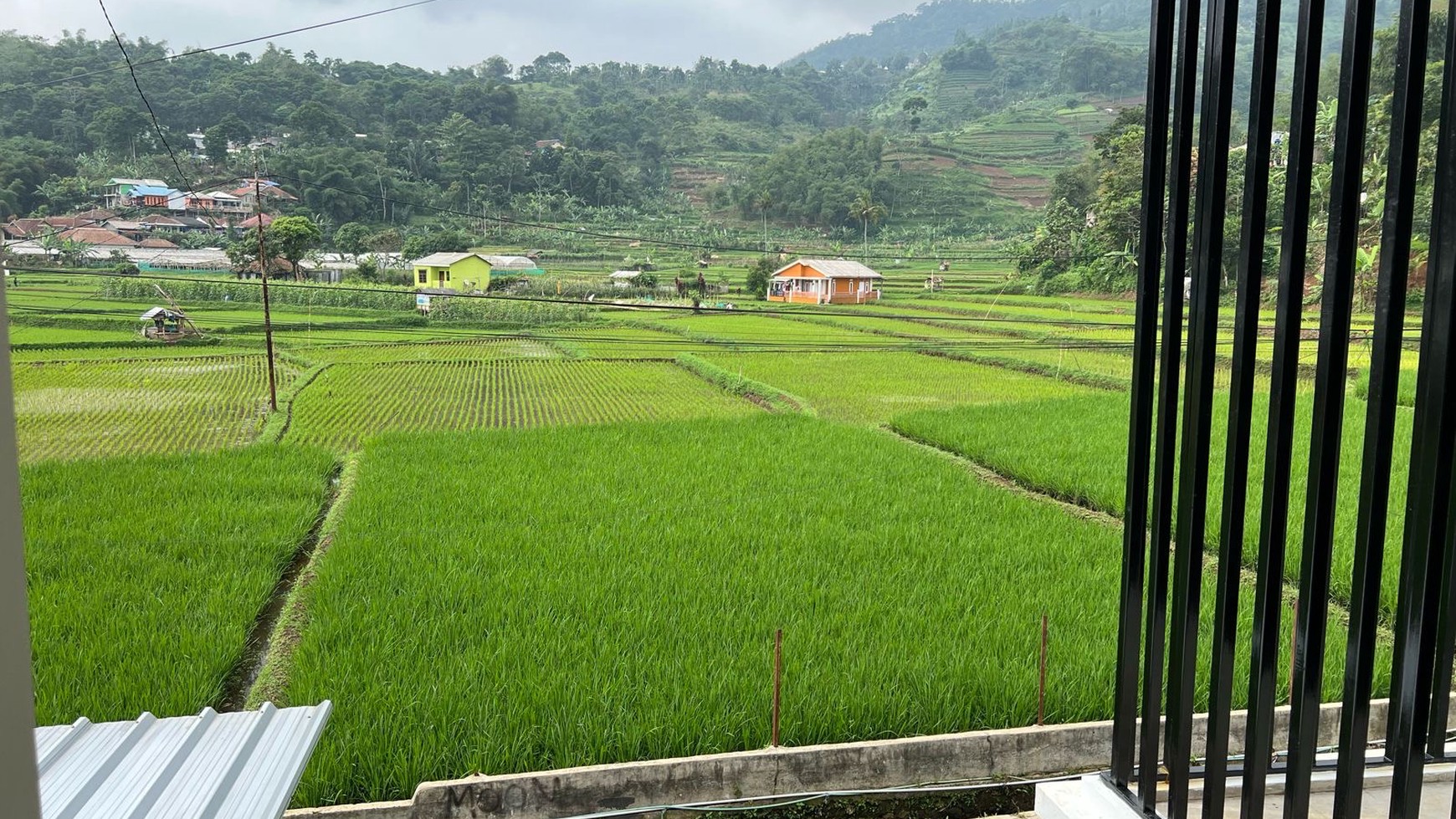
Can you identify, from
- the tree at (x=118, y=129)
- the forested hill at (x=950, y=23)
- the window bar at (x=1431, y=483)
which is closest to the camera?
the window bar at (x=1431, y=483)

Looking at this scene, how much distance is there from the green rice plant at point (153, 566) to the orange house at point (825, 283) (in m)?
2.50

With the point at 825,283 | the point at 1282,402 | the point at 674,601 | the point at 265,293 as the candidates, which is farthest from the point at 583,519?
the point at 1282,402

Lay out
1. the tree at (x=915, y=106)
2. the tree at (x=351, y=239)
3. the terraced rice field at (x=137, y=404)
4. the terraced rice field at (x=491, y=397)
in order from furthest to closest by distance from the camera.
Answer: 1. the tree at (x=915, y=106)
2. the tree at (x=351, y=239)
3. the terraced rice field at (x=491, y=397)
4. the terraced rice field at (x=137, y=404)

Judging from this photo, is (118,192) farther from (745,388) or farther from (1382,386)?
(1382,386)

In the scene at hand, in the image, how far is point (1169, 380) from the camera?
4.25 feet

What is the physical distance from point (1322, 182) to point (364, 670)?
5.20m

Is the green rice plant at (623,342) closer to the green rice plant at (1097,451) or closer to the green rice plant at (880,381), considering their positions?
the green rice plant at (880,381)

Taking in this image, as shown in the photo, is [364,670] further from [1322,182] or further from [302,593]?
[1322,182]

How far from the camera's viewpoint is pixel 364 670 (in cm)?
280

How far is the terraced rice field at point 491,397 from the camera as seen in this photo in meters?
4.36

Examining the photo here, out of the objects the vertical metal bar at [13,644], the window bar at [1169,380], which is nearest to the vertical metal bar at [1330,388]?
the window bar at [1169,380]

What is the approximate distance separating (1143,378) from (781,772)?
4.76 ft

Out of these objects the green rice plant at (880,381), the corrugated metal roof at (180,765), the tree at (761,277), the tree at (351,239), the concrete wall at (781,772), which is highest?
the tree at (351,239)

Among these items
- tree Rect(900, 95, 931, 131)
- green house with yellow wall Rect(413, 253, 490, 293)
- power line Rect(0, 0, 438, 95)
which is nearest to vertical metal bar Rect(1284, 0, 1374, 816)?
green house with yellow wall Rect(413, 253, 490, 293)
